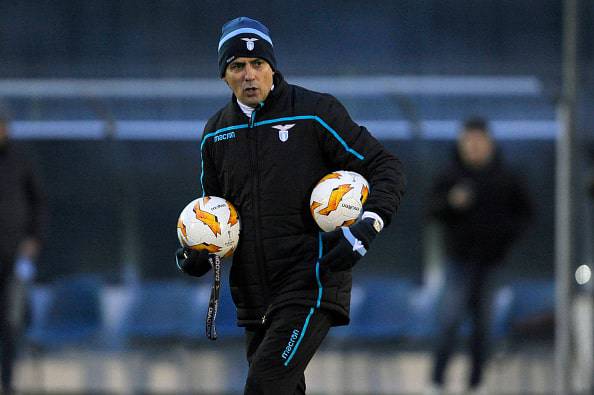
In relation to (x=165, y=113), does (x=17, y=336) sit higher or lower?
lower

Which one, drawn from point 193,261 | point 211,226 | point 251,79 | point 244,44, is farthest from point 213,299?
point 244,44

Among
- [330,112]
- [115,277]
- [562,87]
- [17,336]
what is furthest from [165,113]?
[330,112]

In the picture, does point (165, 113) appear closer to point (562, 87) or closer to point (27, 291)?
point (27, 291)

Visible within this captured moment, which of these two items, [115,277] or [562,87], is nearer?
[562,87]

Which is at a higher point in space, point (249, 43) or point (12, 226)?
point (249, 43)

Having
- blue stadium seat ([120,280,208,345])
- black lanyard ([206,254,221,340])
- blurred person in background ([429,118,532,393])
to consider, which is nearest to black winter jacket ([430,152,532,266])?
blurred person in background ([429,118,532,393])

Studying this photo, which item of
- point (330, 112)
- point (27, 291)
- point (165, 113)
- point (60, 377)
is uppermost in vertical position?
point (165, 113)

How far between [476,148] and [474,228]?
1.63 feet

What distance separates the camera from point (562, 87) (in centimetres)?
830

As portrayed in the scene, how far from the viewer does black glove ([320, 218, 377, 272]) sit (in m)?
4.37

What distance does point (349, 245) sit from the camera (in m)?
4.37

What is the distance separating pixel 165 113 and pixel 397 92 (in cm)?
147

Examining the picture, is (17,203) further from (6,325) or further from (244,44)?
(244,44)

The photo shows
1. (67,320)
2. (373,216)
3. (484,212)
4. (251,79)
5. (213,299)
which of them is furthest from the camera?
(67,320)
